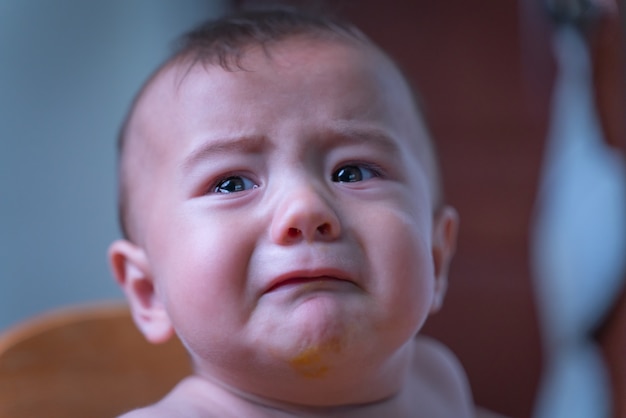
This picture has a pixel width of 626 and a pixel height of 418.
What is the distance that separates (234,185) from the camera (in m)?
0.70

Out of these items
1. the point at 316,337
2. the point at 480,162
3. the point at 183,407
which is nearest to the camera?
the point at 316,337

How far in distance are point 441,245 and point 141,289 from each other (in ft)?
1.05

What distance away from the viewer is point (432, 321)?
199cm

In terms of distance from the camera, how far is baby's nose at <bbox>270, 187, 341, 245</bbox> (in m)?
0.62

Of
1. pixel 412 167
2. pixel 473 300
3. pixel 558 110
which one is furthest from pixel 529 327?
pixel 412 167

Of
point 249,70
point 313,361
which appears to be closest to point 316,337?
point 313,361

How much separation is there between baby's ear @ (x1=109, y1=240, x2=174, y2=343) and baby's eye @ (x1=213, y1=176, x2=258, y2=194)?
0.14m

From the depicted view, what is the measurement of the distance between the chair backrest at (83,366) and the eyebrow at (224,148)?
0.43 meters

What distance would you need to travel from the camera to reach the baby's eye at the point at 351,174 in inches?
27.7

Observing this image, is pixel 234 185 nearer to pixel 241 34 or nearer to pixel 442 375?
pixel 241 34

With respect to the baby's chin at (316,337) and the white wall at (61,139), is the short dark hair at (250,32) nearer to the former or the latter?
the baby's chin at (316,337)

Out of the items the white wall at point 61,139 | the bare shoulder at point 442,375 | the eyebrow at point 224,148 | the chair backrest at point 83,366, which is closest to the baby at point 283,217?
the eyebrow at point 224,148

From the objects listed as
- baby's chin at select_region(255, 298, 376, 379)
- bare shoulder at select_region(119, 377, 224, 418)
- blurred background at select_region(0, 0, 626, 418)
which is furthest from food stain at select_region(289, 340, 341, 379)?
blurred background at select_region(0, 0, 626, 418)

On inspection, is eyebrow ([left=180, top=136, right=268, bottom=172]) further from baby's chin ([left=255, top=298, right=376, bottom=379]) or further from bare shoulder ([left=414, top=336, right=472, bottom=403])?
bare shoulder ([left=414, top=336, right=472, bottom=403])
